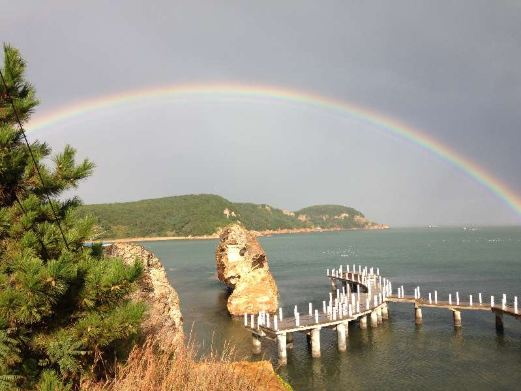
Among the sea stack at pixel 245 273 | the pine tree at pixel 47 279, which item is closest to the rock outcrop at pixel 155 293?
the pine tree at pixel 47 279

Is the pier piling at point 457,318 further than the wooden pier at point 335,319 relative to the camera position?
Yes

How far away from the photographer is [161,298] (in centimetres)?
1606

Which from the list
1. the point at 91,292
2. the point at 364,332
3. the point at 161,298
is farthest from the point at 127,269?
the point at 364,332

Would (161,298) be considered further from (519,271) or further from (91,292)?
(519,271)

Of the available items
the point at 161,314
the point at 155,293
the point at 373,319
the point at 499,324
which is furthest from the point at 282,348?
the point at 499,324

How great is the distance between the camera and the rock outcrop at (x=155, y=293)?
13953 millimetres

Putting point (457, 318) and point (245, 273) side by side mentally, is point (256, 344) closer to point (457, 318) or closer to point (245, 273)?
point (245, 273)

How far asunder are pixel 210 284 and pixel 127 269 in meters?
54.1

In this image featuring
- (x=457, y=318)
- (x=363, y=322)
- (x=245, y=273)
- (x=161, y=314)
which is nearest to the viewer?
(x=161, y=314)

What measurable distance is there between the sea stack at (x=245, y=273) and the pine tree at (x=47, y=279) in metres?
29.8

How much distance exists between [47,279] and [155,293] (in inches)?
403

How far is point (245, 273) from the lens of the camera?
4044cm

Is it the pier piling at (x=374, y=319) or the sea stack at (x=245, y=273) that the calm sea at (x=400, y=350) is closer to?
the pier piling at (x=374, y=319)

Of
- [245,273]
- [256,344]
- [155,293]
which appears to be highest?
[155,293]
